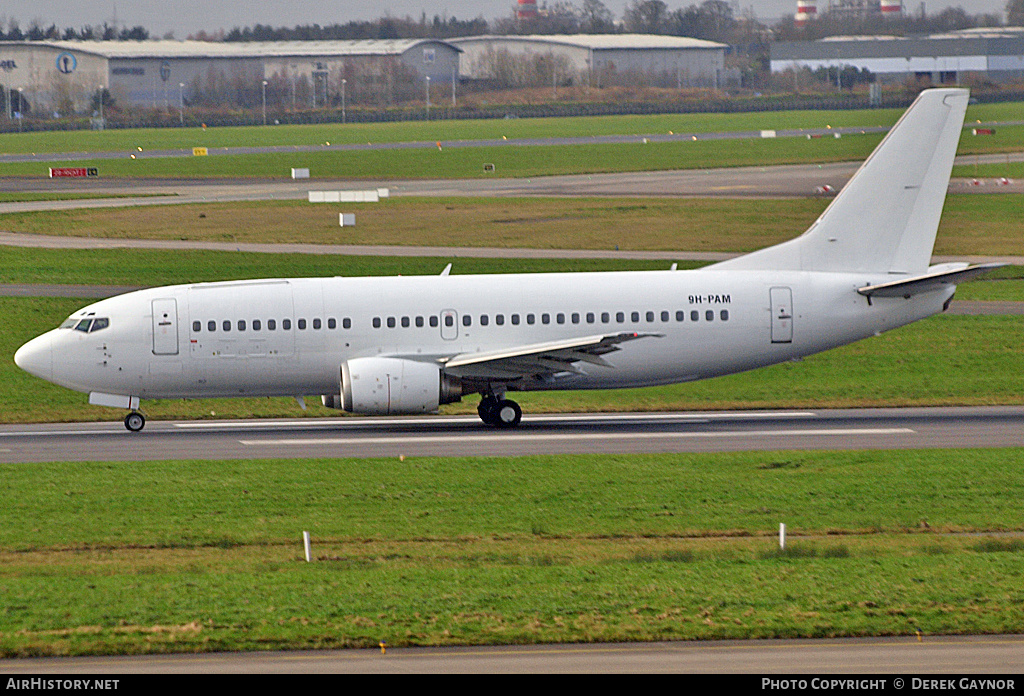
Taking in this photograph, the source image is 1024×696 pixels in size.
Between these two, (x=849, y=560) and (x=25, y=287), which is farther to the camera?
(x=25, y=287)

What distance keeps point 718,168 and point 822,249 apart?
258 feet

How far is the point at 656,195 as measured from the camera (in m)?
97.3

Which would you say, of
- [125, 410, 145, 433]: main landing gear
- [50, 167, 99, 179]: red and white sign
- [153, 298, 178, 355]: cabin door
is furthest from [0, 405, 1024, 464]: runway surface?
[50, 167, 99, 179]: red and white sign

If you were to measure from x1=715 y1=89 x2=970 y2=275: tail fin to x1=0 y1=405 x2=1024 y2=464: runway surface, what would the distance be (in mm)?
4738

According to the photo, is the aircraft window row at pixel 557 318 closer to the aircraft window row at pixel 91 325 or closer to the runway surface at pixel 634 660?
the aircraft window row at pixel 91 325

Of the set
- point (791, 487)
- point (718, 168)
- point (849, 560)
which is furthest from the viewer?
point (718, 168)

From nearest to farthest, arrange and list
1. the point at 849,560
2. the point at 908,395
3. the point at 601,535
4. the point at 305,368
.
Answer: the point at 849,560
the point at 601,535
the point at 305,368
the point at 908,395

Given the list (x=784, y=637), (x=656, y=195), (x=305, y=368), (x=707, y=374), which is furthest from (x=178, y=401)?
(x=656, y=195)

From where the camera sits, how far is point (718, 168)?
119 metres

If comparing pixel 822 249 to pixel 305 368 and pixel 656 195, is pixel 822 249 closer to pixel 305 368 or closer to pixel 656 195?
pixel 305 368

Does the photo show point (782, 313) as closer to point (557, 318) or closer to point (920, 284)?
point (920, 284)

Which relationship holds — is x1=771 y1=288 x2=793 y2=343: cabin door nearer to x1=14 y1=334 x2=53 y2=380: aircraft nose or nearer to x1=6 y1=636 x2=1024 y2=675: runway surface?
x1=6 y1=636 x2=1024 y2=675: runway surface

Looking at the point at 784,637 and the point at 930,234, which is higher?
the point at 930,234

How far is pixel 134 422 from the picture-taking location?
40438 mm
